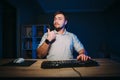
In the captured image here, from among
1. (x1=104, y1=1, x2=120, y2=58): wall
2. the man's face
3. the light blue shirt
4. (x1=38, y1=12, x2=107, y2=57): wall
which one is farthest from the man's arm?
(x1=38, y1=12, x2=107, y2=57): wall

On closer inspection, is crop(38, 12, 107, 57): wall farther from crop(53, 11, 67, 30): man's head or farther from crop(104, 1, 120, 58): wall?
crop(53, 11, 67, 30): man's head

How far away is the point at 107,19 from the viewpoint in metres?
7.39

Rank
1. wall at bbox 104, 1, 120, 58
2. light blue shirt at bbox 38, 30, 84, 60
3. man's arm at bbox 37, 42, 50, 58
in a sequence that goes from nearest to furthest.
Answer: man's arm at bbox 37, 42, 50, 58, light blue shirt at bbox 38, 30, 84, 60, wall at bbox 104, 1, 120, 58

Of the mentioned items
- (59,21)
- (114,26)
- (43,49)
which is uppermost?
(114,26)

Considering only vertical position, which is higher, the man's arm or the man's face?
the man's face

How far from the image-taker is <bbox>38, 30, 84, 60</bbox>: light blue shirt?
2.31m

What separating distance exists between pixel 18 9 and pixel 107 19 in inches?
150

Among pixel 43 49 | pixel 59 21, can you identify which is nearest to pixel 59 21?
pixel 59 21

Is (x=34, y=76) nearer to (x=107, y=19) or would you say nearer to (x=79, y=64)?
(x=79, y=64)

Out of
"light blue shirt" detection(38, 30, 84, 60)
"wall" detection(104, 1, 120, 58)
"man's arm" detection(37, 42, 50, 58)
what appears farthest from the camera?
"wall" detection(104, 1, 120, 58)

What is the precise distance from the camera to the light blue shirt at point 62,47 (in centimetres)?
231

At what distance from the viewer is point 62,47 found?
2385 mm

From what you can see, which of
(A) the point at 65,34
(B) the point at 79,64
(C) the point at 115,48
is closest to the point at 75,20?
(C) the point at 115,48

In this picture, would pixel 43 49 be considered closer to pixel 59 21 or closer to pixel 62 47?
pixel 62 47
